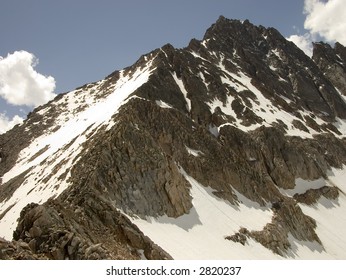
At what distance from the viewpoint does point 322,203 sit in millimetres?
71375

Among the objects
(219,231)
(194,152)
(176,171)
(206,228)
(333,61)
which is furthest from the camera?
(333,61)

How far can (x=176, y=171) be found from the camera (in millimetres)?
44750

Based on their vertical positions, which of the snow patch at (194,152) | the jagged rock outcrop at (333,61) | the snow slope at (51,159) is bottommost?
the snow patch at (194,152)

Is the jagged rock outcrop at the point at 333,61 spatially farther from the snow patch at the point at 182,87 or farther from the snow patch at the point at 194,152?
the snow patch at the point at 194,152

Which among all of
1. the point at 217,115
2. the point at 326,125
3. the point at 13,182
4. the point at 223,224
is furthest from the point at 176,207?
the point at 326,125

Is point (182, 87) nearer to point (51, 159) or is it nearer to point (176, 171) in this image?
point (51, 159)

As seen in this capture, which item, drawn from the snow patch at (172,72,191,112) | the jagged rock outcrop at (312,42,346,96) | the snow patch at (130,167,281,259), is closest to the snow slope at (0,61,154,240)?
the snow patch at (172,72,191,112)

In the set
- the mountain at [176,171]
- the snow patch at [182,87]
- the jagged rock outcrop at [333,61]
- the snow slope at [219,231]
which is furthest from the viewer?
the jagged rock outcrop at [333,61]

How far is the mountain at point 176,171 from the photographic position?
27203 mm

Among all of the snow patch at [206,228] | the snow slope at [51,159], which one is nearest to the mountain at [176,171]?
the snow patch at [206,228]

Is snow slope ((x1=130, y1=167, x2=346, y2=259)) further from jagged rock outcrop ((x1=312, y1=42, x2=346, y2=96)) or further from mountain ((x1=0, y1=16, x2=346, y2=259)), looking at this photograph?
jagged rock outcrop ((x1=312, y1=42, x2=346, y2=96))

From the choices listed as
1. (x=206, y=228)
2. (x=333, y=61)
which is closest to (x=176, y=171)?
(x=206, y=228)

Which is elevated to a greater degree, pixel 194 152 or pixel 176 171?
pixel 194 152

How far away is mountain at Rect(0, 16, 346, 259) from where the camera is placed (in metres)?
27.2
